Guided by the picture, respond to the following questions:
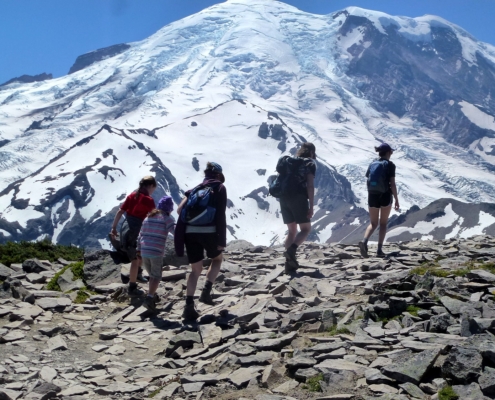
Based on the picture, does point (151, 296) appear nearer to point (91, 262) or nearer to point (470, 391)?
point (91, 262)

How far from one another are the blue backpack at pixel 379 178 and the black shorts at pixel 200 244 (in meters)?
5.35

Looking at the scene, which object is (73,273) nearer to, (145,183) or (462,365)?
(145,183)

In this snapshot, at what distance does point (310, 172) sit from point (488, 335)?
6.07m

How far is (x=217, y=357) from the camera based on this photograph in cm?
789

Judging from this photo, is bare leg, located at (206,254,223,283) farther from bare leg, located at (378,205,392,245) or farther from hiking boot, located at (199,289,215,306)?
bare leg, located at (378,205,392,245)

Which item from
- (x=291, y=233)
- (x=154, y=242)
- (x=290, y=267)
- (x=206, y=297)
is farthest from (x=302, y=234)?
(x=154, y=242)

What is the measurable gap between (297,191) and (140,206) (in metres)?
3.11

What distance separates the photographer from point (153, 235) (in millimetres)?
10719

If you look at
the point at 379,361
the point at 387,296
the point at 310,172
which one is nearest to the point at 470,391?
the point at 379,361

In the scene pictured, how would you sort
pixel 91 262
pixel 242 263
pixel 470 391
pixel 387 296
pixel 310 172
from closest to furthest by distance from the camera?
pixel 470 391, pixel 387 296, pixel 310 172, pixel 91 262, pixel 242 263

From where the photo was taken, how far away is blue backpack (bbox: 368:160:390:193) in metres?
13.8

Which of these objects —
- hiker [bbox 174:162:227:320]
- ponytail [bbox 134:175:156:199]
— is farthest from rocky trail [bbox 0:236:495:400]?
ponytail [bbox 134:175:156:199]

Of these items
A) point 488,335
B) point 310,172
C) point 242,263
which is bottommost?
point 242,263

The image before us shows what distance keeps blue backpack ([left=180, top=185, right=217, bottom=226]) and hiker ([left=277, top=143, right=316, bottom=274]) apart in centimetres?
286
